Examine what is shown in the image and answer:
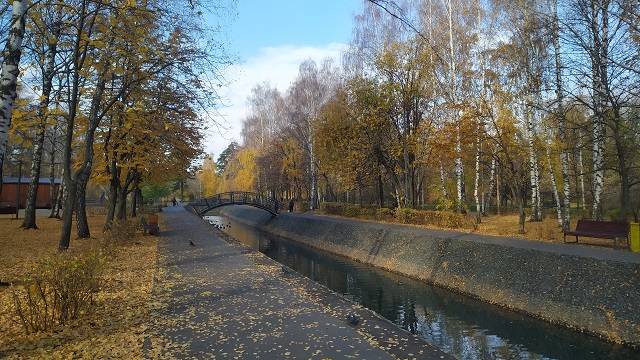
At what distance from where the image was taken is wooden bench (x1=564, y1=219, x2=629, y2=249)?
38.0 feet

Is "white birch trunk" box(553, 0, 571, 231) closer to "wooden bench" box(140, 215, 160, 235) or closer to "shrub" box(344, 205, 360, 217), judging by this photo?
"shrub" box(344, 205, 360, 217)

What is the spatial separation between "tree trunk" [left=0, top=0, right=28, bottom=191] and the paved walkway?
11.9 ft

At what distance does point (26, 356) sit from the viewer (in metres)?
4.85

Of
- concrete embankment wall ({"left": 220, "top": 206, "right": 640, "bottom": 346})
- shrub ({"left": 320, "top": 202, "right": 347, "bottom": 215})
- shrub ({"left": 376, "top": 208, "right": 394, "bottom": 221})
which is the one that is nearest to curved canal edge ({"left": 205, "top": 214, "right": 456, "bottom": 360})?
concrete embankment wall ({"left": 220, "top": 206, "right": 640, "bottom": 346})

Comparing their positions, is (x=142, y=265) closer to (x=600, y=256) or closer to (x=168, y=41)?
(x=168, y=41)

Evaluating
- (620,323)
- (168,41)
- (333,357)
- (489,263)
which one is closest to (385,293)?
(489,263)

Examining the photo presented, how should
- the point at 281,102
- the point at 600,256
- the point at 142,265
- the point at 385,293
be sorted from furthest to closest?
the point at 281,102 → the point at 385,293 → the point at 142,265 → the point at 600,256

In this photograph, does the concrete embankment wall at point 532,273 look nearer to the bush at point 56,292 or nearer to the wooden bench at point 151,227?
the bush at point 56,292

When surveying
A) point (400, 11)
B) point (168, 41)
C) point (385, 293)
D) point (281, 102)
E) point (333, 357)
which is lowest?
point (385, 293)

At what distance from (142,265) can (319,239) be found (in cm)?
1420

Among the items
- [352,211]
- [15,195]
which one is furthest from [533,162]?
[15,195]

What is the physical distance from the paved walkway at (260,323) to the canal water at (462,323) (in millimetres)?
2467

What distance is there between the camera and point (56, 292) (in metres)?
5.90

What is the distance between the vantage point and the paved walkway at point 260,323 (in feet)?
17.8
